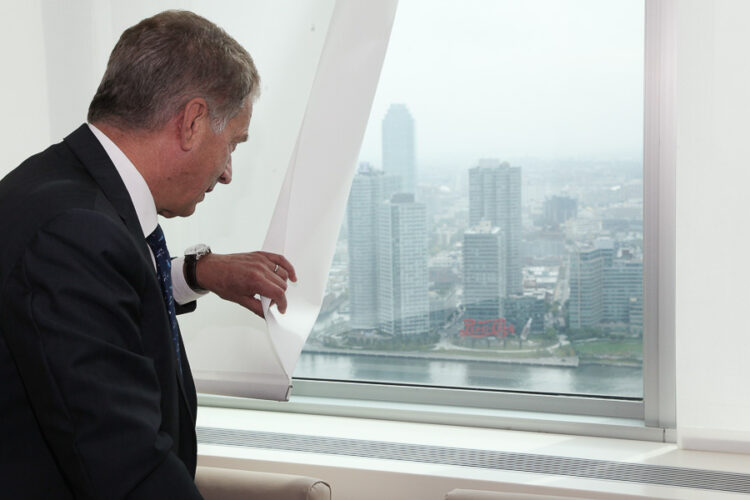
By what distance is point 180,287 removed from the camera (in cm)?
189

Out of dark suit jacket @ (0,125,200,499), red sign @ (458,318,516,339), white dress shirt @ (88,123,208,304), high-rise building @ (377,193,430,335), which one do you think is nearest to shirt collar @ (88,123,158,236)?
white dress shirt @ (88,123,208,304)

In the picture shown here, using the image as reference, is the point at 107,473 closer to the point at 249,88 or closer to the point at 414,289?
the point at 249,88

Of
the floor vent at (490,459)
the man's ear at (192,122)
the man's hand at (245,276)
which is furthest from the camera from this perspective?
the floor vent at (490,459)

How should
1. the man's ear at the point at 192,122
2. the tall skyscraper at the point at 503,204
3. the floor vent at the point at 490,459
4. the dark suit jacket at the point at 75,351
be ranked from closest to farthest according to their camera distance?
the dark suit jacket at the point at 75,351 → the man's ear at the point at 192,122 → the floor vent at the point at 490,459 → the tall skyscraper at the point at 503,204

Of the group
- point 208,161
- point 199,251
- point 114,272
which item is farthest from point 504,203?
point 114,272

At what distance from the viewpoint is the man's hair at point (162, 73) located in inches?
50.4

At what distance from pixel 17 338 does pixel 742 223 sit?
1797 millimetres

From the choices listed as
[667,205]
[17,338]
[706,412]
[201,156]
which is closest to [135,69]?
[201,156]

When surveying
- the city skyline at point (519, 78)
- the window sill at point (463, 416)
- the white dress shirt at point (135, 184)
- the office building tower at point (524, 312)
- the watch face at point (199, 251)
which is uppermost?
the city skyline at point (519, 78)

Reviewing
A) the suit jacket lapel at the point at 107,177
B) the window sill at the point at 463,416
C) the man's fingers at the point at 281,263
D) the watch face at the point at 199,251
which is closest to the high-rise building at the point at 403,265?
the window sill at the point at 463,416

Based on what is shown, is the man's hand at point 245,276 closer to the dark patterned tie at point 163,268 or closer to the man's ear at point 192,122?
the dark patterned tie at point 163,268

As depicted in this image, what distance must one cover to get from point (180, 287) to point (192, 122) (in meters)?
0.67

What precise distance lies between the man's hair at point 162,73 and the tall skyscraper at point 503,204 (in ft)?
4.14

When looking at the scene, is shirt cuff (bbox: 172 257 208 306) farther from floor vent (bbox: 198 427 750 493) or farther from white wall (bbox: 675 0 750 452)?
white wall (bbox: 675 0 750 452)
